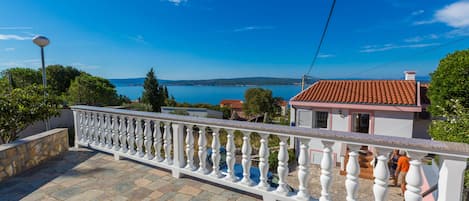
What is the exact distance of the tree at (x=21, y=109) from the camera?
2852 mm

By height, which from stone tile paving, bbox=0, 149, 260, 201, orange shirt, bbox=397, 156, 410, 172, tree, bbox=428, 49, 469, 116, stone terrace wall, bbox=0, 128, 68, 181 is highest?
tree, bbox=428, 49, 469, 116

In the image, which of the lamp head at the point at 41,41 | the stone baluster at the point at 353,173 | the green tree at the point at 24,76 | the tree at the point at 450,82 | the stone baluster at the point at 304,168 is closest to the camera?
the stone baluster at the point at 353,173

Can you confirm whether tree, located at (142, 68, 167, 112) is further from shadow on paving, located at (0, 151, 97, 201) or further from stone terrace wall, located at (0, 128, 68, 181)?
shadow on paving, located at (0, 151, 97, 201)

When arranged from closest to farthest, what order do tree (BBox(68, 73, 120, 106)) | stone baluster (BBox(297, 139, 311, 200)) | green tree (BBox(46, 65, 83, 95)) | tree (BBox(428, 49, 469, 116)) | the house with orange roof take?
1. stone baluster (BBox(297, 139, 311, 200))
2. tree (BBox(428, 49, 469, 116))
3. the house with orange roof
4. tree (BBox(68, 73, 120, 106))
5. green tree (BBox(46, 65, 83, 95))

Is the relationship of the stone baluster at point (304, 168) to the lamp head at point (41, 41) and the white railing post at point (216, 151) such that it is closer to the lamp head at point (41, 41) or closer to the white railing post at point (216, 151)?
the white railing post at point (216, 151)

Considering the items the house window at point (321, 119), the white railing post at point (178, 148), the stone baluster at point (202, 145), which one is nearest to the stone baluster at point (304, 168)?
the stone baluster at point (202, 145)

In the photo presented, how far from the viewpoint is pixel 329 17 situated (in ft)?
15.6

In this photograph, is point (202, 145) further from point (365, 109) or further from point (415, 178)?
point (365, 109)

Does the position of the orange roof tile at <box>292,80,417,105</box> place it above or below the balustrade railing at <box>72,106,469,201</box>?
above

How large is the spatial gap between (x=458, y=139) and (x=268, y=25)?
52.2ft

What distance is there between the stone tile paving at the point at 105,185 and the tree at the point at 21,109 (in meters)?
0.79

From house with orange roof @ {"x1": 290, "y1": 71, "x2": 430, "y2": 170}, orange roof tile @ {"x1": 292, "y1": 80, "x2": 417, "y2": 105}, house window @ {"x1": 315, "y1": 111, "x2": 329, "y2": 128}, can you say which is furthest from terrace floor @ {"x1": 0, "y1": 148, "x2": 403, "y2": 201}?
house window @ {"x1": 315, "y1": 111, "x2": 329, "y2": 128}

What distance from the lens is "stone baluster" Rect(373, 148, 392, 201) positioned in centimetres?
131

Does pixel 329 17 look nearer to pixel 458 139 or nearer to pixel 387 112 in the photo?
pixel 458 139
